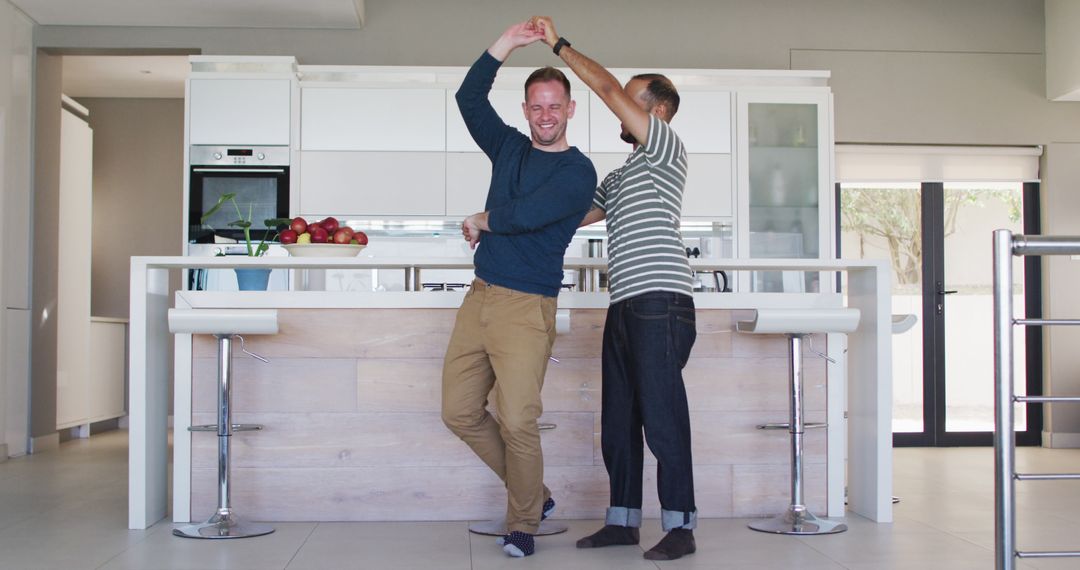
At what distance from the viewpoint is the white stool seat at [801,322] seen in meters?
3.10

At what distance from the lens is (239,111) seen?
16.9 feet

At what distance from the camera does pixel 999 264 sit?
1832 mm

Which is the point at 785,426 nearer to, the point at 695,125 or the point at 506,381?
the point at 506,381

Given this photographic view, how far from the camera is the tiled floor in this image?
8.81ft

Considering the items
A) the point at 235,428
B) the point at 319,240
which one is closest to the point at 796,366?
the point at 319,240

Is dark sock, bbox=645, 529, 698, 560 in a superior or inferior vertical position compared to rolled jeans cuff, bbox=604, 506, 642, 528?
inferior

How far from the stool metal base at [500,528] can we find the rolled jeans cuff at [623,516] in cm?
26

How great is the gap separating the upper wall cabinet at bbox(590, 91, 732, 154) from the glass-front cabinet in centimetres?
10

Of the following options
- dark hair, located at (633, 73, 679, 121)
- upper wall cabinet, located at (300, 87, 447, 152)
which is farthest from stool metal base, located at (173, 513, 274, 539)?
upper wall cabinet, located at (300, 87, 447, 152)

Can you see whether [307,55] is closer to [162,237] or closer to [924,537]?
[162,237]

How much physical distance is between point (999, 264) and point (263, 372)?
7.40 feet

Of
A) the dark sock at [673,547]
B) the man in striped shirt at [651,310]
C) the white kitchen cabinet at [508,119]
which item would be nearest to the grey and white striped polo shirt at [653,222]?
the man in striped shirt at [651,310]

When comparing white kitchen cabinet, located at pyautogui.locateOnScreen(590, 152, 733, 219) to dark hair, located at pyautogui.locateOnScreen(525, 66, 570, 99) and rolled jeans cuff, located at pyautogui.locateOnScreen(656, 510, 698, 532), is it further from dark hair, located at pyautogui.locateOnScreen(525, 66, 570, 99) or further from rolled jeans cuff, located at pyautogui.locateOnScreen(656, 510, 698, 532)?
rolled jeans cuff, located at pyautogui.locateOnScreen(656, 510, 698, 532)

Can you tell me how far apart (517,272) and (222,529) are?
1204mm
